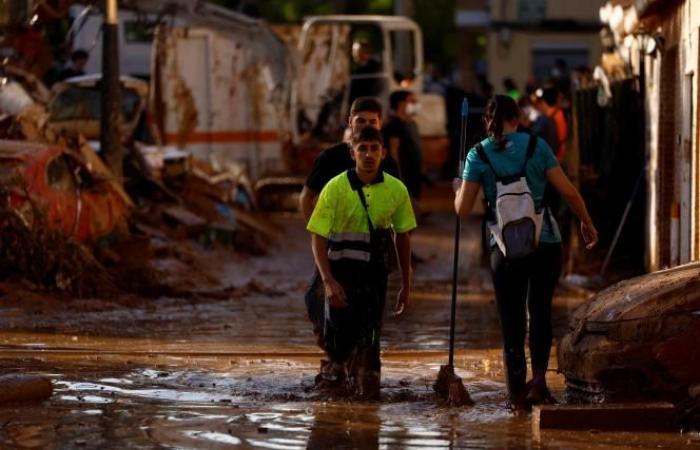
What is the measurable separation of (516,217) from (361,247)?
1042 millimetres

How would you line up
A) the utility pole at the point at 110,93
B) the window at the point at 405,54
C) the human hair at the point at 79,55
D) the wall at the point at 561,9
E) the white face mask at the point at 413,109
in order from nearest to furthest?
1. the utility pole at the point at 110,93
2. the human hair at the point at 79,55
3. the white face mask at the point at 413,109
4. the window at the point at 405,54
5. the wall at the point at 561,9

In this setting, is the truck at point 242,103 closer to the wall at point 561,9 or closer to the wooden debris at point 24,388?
the wooden debris at point 24,388

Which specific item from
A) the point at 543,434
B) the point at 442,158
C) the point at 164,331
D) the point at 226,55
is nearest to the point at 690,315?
the point at 543,434

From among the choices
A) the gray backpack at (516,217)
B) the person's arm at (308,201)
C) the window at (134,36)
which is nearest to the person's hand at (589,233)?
the gray backpack at (516,217)

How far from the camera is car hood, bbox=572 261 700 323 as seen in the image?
9.72 m

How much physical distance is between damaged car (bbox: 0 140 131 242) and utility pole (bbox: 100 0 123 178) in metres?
0.58

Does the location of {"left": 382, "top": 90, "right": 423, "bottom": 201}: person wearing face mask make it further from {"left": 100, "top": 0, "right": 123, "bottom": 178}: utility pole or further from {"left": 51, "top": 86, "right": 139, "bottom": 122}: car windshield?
{"left": 51, "top": 86, "right": 139, "bottom": 122}: car windshield

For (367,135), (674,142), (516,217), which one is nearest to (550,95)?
(674,142)

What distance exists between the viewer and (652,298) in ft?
32.3

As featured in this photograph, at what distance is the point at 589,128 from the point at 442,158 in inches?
540

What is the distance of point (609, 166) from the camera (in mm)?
19797

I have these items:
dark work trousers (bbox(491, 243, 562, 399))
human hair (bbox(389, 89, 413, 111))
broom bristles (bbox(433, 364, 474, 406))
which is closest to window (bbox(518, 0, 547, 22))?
human hair (bbox(389, 89, 413, 111))

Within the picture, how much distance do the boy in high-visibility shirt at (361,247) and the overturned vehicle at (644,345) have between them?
4.00ft

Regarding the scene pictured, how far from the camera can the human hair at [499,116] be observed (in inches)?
409
